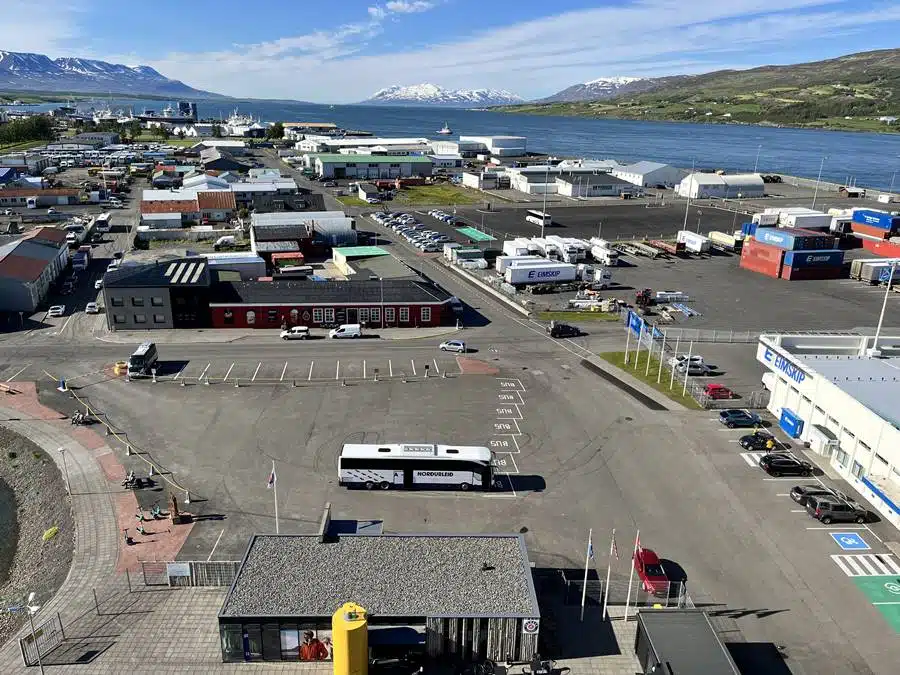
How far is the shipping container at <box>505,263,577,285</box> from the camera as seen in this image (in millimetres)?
59000

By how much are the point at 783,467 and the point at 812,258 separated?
4451 centimetres

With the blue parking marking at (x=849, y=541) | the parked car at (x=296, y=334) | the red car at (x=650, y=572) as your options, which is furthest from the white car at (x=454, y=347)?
the blue parking marking at (x=849, y=541)

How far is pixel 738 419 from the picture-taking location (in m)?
33.2

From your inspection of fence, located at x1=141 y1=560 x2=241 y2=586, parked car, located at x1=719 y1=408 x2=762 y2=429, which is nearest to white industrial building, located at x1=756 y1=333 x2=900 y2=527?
parked car, located at x1=719 y1=408 x2=762 y2=429

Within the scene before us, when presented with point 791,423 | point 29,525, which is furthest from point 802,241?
point 29,525

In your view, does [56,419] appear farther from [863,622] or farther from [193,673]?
[863,622]

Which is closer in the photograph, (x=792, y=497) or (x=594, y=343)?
(x=792, y=497)

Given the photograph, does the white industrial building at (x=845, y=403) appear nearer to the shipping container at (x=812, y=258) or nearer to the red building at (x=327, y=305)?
the red building at (x=327, y=305)

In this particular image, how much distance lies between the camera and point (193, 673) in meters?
17.8

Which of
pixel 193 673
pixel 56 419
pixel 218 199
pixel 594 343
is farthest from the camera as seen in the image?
pixel 218 199

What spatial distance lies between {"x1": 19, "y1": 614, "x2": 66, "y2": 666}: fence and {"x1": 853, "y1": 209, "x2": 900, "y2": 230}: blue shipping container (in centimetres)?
9096

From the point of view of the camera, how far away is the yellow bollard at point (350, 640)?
635 inches

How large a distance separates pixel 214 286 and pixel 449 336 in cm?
1867

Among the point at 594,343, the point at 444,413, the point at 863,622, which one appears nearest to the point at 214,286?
the point at 444,413
